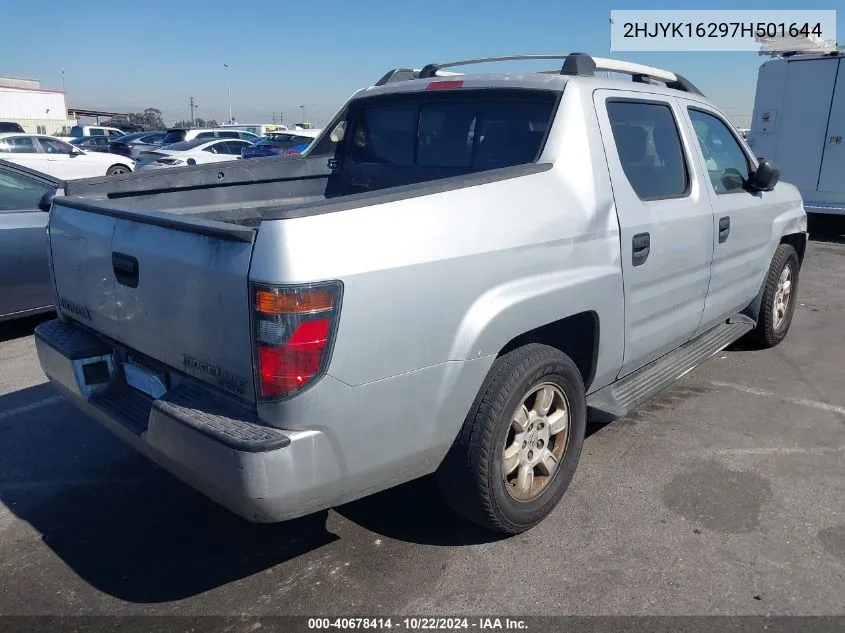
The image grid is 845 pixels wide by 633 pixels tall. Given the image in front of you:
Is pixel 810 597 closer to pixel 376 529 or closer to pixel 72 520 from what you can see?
pixel 376 529

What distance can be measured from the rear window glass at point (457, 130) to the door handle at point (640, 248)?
0.62 metres

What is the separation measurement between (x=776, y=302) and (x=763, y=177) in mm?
1417

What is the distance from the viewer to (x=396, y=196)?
94.7 inches

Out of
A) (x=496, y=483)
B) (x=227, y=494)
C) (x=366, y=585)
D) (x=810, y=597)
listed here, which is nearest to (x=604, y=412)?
(x=496, y=483)

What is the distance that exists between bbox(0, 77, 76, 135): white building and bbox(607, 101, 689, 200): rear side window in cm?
5347

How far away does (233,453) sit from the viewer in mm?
2258

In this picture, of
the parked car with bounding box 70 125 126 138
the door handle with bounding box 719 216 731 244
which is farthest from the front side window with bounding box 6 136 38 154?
the parked car with bounding box 70 125 126 138

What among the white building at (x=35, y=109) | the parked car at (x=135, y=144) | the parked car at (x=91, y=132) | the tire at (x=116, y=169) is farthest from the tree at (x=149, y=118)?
the tire at (x=116, y=169)

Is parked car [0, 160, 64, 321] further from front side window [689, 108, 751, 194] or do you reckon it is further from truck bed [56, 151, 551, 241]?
front side window [689, 108, 751, 194]

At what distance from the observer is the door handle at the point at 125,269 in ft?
8.82

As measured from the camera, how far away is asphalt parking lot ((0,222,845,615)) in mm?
2725

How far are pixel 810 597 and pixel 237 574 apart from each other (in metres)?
2.23

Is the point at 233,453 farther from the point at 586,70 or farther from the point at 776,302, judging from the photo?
the point at 776,302

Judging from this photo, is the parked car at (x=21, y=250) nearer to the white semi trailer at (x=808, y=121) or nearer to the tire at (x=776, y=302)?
the tire at (x=776, y=302)
